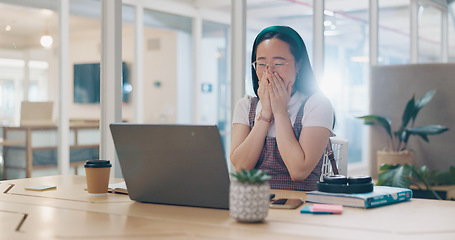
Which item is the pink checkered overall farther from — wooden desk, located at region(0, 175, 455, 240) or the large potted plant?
the large potted plant

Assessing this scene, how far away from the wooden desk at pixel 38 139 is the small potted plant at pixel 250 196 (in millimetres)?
2751

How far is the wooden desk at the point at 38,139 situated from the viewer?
3.61 m

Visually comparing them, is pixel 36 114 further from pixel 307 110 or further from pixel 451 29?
pixel 451 29

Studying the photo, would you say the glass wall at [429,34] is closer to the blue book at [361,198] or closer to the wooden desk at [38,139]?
the wooden desk at [38,139]

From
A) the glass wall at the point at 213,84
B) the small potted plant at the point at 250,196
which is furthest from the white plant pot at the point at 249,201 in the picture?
the glass wall at the point at 213,84

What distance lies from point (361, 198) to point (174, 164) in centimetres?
55

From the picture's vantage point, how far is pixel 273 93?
211cm

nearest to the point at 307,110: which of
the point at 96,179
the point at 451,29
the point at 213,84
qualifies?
the point at 96,179

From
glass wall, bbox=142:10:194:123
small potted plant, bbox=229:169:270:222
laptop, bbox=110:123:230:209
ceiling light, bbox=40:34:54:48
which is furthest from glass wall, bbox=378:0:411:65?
small potted plant, bbox=229:169:270:222

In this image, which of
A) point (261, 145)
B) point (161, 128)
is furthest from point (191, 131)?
point (261, 145)

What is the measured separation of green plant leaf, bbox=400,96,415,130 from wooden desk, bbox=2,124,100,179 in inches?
116

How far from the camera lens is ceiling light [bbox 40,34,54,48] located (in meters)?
3.89

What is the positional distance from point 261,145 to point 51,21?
254cm

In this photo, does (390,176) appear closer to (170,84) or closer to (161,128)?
(170,84)
